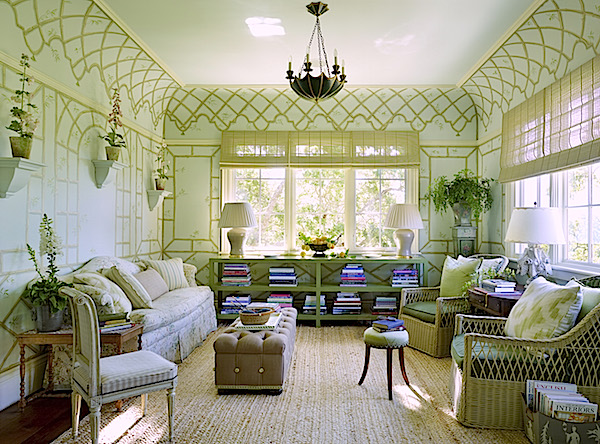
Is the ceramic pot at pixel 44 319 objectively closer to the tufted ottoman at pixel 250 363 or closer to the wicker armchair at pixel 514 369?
the tufted ottoman at pixel 250 363

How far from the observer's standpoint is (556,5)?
3369mm

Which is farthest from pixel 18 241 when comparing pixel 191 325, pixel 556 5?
pixel 556 5

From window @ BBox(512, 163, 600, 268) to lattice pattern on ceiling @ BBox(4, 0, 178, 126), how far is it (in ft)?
13.7

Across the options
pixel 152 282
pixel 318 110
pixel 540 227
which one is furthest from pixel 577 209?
pixel 152 282

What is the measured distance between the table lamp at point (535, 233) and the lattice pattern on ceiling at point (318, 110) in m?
2.77

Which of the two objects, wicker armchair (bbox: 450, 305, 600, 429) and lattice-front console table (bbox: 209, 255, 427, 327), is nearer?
wicker armchair (bbox: 450, 305, 600, 429)

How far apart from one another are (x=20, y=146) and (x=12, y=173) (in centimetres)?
21

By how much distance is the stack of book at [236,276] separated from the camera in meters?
5.73

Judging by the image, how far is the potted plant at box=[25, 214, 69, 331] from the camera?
319cm

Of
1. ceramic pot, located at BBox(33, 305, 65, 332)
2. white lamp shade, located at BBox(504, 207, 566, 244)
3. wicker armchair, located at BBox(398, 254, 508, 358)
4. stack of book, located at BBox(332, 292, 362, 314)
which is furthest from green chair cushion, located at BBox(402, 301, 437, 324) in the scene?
ceramic pot, located at BBox(33, 305, 65, 332)

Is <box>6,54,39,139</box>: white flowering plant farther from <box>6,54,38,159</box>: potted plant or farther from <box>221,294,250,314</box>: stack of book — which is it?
<box>221,294,250,314</box>: stack of book

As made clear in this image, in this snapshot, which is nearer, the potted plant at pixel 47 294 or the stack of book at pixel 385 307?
the potted plant at pixel 47 294

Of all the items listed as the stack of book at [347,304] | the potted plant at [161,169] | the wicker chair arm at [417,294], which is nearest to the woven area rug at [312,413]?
the wicker chair arm at [417,294]

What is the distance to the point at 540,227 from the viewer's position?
3529 millimetres
